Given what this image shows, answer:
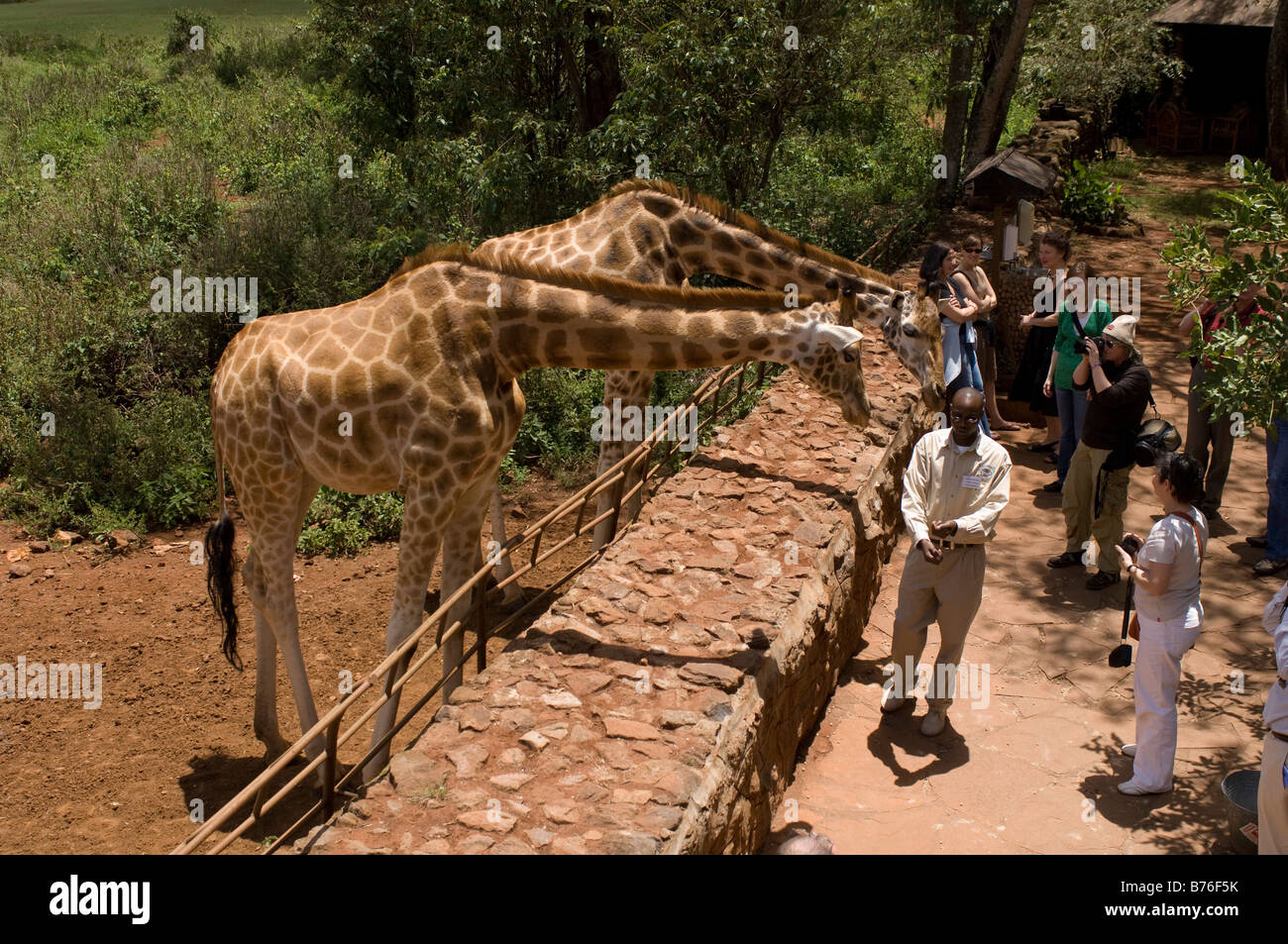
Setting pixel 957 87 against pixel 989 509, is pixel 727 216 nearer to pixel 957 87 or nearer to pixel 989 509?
pixel 989 509

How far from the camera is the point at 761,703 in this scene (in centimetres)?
592

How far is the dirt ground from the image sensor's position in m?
7.21

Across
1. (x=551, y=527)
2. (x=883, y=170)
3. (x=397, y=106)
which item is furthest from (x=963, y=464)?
(x=883, y=170)

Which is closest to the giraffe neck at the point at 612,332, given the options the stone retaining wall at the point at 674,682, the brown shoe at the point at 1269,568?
the stone retaining wall at the point at 674,682

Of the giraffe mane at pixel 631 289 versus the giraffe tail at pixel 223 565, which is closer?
the giraffe mane at pixel 631 289

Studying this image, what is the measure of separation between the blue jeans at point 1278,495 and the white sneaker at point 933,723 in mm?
3817

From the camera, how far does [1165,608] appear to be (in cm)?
636

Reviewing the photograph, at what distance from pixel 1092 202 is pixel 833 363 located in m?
12.4

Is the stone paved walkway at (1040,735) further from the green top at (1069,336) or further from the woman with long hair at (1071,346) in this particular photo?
the green top at (1069,336)

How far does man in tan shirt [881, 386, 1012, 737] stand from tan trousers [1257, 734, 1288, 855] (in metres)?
2.00

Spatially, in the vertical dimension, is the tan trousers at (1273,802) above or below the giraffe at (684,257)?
below

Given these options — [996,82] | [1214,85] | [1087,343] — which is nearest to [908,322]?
[1087,343]

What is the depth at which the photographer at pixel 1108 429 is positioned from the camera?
853 centimetres

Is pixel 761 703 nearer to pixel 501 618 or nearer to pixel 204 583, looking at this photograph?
pixel 501 618
